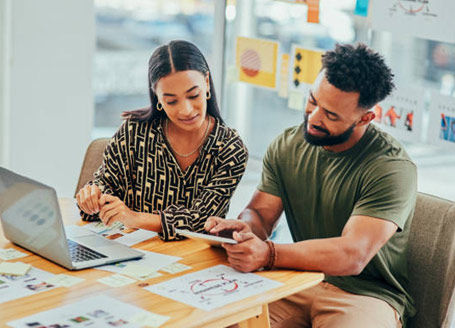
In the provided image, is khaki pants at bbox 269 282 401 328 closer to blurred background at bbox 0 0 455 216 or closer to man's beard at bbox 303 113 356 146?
man's beard at bbox 303 113 356 146

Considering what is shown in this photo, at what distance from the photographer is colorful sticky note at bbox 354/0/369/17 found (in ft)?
9.34

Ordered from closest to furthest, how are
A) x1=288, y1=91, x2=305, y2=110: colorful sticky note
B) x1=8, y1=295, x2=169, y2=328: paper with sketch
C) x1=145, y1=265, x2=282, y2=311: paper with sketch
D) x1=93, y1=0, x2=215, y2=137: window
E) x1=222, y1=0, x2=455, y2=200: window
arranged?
x1=8, y1=295, x2=169, y2=328: paper with sketch
x1=145, y1=265, x2=282, y2=311: paper with sketch
x1=222, y1=0, x2=455, y2=200: window
x1=288, y1=91, x2=305, y2=110: colorful sticky note
x1=93, y1=0, x2=215, y2=137: window

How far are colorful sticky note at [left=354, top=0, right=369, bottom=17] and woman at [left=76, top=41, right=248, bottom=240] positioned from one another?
0.79 meters

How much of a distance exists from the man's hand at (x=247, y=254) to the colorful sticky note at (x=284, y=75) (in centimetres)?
138

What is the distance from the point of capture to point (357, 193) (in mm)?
2232

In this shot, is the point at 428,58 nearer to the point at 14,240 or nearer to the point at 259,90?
the point at 259,90

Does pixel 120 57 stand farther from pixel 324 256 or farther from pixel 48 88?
pixel 324 256

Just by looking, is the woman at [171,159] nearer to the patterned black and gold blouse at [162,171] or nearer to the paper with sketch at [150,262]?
the patterned black and gold blouse at [162,171]

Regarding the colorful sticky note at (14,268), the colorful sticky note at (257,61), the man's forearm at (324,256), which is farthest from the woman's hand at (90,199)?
the colorful sticky note at (257,61)

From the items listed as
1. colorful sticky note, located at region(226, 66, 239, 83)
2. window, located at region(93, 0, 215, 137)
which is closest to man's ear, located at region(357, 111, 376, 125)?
colorful sticky note, located at region(226, 66, 239, 83)

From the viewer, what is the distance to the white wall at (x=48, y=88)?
3668 millimetres

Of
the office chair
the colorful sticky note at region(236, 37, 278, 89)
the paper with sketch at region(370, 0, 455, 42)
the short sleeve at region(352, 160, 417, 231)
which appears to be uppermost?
the paper with sketch at region(370, 0, 455, 42)

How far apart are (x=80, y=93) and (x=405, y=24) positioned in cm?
183

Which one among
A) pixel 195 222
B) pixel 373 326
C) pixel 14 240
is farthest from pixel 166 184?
pixel 373 326
